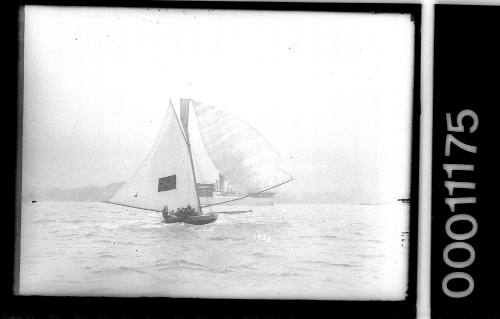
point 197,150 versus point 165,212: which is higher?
point 197,150

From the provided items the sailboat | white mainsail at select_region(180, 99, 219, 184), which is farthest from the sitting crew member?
white mainsail at select_region(180, 99, 219, 184)

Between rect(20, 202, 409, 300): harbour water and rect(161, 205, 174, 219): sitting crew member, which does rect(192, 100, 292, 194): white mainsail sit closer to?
rect(20, 202, 409, 300): harbour water

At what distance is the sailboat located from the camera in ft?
A: 5.57

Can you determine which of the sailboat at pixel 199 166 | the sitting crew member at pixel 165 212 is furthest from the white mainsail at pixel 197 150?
the sitting crew member at pixel 165 212

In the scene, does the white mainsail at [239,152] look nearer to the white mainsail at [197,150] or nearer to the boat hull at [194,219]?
the white mainsail at [197,150]

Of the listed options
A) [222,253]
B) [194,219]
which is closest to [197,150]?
[194,219]

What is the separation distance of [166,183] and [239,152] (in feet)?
0.75

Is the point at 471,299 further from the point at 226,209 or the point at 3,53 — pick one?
the point at 3,53

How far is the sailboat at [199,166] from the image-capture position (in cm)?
170

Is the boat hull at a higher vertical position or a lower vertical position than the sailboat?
lower

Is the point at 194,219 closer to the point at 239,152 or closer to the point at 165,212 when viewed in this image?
the point at 165,212

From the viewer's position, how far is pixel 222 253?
1.69 m

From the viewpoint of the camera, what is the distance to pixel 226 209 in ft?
5.58

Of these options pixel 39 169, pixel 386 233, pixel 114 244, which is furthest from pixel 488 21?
pixel 39 169
